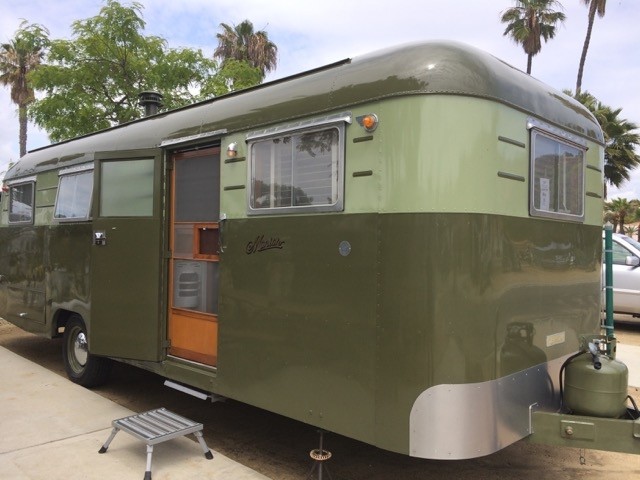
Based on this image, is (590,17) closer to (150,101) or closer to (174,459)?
(150,101)

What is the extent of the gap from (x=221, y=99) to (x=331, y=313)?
7.20 ft

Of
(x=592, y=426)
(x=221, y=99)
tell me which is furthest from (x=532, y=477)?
(x=221, y=99)

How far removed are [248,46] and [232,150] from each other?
66.0 feet

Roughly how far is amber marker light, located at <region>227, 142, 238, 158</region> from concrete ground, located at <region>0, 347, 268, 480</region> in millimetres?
2320

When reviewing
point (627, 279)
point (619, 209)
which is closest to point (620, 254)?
point (627, 279)

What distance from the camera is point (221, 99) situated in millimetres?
4645

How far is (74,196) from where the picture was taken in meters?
6.10

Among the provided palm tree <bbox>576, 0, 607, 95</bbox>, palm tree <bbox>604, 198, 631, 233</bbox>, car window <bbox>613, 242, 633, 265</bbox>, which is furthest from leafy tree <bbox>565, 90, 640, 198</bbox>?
palm tree <bbox>604, 198, 631, 233</bbox>

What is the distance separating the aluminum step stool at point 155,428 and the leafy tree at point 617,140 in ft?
64.8

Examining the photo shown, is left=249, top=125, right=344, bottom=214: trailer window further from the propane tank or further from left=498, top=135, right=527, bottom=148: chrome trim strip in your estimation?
the propane tank

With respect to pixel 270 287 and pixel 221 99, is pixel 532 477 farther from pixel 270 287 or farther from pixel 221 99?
pixel 221 99

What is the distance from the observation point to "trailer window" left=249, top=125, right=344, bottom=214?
358 centimetres

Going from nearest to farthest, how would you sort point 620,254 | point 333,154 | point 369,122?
point 369,122
point 333,154
point 620,254

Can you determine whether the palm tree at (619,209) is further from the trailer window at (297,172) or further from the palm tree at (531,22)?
the trailer window at (297,172)
